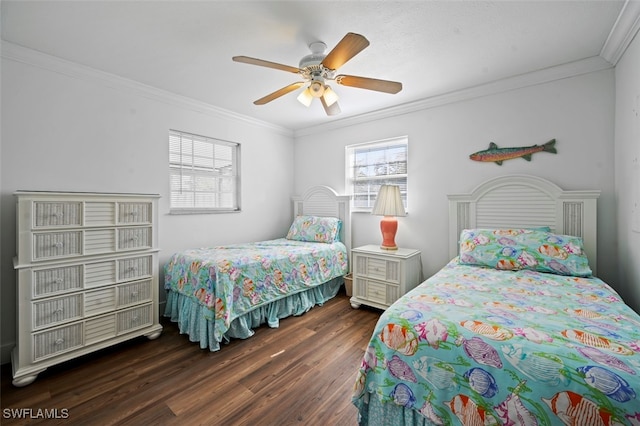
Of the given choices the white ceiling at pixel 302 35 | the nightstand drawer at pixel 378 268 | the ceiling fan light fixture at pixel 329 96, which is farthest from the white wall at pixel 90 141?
the ceiling fan light fixture at pixel 329 96

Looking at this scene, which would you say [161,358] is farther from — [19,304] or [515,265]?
[515,265]

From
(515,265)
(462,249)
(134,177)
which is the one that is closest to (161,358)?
(134,177)

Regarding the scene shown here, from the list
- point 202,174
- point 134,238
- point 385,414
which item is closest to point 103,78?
point 202,174

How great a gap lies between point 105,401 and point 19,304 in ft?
3.00

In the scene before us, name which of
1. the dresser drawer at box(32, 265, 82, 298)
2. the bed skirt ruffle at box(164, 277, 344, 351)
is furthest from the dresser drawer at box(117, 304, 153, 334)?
the dresser drawer at box(32, 265, 82, 298)

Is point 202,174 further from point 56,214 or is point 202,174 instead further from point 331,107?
point 331,107

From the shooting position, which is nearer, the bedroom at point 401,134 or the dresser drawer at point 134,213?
the bedroom at point 401,134

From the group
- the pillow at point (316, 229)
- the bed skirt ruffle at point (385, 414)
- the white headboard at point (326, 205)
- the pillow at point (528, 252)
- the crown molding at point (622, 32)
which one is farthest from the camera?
the white headboard at point (326, 205)

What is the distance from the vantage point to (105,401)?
169cm

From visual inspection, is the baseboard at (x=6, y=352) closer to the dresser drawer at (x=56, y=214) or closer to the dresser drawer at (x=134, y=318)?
the dresser drawer at (x=134, y=318)

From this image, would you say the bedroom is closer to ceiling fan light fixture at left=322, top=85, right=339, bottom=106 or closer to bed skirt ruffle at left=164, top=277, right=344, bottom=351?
ceiling fan light fixture at left=322, top=85, right=339, bottom=106

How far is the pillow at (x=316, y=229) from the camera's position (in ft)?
12.0

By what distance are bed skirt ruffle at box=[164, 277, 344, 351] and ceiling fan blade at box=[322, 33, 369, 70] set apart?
7.17ft

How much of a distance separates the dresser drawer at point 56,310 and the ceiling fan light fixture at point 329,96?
8.17 feet
